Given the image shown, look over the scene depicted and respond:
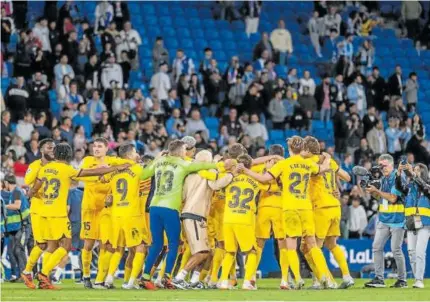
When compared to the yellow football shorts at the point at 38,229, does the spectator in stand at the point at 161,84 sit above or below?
above

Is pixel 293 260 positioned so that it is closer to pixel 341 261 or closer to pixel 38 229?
pixel 341 261

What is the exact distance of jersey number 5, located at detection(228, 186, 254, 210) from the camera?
72.7 ft

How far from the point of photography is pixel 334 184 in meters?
22.9

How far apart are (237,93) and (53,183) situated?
14856 millimetres

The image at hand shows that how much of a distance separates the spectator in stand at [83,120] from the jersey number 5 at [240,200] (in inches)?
434

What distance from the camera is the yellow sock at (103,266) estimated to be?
896 inches

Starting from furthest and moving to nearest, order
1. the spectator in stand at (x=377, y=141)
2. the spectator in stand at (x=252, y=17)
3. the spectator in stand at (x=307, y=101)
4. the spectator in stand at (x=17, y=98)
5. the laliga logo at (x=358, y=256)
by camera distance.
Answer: the spectator in stand at (x=252, y=17) < the spectator in stand at (x=307, y=101) < the spectator in stand at (x=377, y=141) < the spectator in stand at (x=17, y=98) < the laliga logo at (x=358, y=256)

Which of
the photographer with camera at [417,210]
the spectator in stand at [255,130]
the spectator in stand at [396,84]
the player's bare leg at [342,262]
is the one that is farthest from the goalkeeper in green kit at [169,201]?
the spectator in stand at [396,84]

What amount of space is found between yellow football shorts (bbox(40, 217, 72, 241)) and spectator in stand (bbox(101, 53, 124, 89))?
1284 cm

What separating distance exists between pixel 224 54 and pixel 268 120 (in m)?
3.85

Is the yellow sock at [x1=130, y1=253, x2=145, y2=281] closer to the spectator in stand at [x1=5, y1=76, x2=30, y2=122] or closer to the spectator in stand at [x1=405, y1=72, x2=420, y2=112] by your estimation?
the spectator in stand at [x1=5, y1=76, x2=30, y2=122]

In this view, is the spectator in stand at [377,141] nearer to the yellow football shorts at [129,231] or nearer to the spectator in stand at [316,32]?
the spectator in stand at [316,32]

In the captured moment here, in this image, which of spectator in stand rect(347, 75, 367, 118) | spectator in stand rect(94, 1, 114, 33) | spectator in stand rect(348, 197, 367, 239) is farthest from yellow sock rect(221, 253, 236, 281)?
spectator in stand rect(347, 75, 367, 118)

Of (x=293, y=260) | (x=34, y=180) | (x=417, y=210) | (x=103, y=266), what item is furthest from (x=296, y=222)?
(x=34, y=180)
